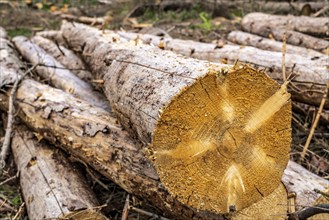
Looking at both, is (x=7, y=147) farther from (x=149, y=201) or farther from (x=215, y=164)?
(x=215, y=164)

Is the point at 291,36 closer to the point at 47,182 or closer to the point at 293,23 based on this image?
the point at 293,23

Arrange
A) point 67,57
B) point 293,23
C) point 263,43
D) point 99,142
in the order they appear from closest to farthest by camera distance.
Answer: point 99,142 < point 263,43 < point 67,57 < point 293,23

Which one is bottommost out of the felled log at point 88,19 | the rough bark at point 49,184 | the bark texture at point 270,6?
the bark texture at point 270,6

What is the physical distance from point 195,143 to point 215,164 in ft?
0.56

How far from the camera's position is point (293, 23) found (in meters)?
6.77

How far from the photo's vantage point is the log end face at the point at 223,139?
99.0 inches

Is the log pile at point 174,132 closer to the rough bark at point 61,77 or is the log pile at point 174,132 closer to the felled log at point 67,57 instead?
the rough bark at point 61,77

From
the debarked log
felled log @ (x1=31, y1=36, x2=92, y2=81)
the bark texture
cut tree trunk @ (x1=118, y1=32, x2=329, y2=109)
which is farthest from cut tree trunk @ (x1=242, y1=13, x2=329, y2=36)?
felled log @ (x1=31, y1=36, x2=92, y2=81)

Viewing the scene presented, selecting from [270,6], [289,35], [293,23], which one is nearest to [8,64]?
[289,35]

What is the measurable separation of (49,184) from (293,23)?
463 cm

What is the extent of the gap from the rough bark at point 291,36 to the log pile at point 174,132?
1.59 metres

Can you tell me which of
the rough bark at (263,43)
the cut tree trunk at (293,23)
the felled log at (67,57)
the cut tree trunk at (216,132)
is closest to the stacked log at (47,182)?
the cut tree trunk at (216,132)

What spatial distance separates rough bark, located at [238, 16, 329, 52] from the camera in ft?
18.9

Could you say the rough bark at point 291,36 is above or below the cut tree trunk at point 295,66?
below
